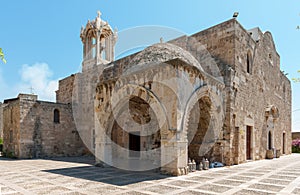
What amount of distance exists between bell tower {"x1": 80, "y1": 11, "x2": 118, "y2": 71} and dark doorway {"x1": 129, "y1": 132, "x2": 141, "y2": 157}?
248 inches

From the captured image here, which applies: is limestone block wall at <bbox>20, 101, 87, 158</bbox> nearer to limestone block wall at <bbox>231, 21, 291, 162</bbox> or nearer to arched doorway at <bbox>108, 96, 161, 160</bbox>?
arched doorway at <bbox>108, 96, 161, 160</bbox>

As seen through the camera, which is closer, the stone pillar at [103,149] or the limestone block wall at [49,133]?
the stone pillar at [103,149]

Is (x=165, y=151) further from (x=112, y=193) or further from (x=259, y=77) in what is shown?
(x=259, y=77)

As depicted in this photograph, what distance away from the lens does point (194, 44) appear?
1273cm

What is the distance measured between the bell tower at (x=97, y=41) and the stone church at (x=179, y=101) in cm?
7

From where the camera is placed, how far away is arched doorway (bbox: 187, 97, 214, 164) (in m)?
9.81

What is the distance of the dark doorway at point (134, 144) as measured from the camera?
41.5ft

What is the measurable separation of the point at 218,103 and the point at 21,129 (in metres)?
11.4

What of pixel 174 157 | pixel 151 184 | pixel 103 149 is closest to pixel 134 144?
pixel 103 149

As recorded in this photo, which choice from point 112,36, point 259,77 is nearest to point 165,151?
point 259,77

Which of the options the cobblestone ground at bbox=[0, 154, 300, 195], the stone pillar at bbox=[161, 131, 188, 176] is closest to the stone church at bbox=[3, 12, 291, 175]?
the stone pillar at bbox=[161, 131, 188, 176]

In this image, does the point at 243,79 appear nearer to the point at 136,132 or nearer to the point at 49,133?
the point at 136,132

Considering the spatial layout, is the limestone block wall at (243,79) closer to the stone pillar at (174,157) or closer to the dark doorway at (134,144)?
the stone pillar at (174,157)

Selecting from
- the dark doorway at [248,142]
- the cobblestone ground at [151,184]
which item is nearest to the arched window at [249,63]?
the dark doorway at [248,142]
